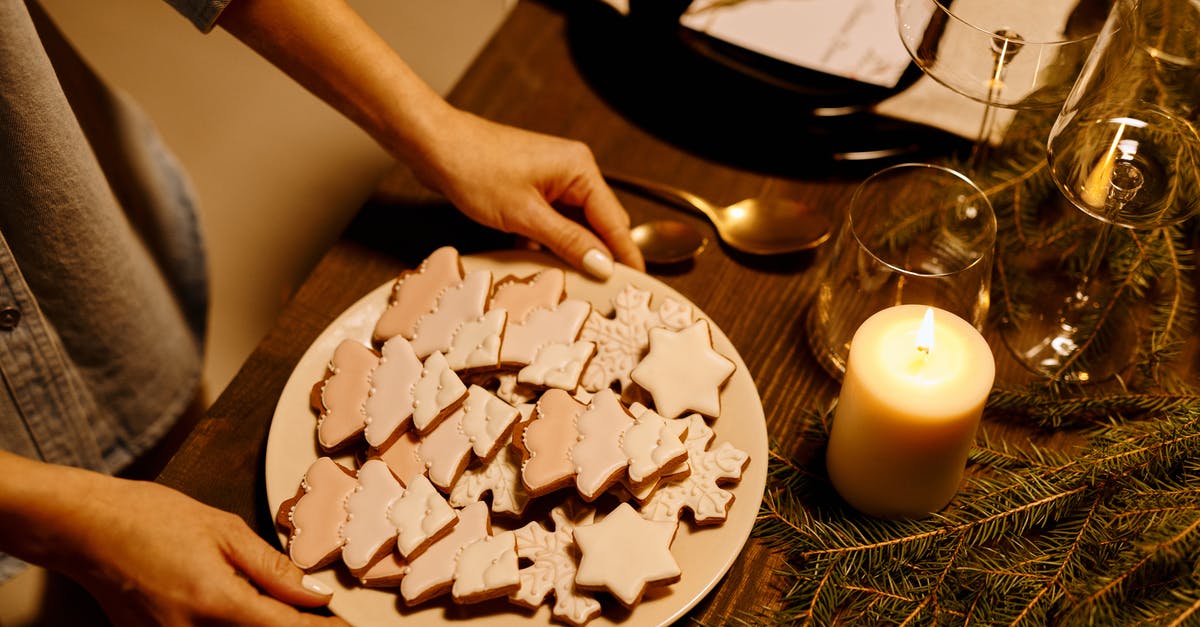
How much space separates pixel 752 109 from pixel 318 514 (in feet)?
2.24

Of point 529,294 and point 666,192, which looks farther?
point 666,192

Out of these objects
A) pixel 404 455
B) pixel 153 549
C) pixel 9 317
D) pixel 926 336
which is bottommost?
pixel 9 317

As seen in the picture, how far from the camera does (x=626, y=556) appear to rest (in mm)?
751

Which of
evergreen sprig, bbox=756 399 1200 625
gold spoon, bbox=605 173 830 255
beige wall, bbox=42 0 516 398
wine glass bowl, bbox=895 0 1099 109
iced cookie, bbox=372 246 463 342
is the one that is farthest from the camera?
beige wall, bbox=42 0 516 398

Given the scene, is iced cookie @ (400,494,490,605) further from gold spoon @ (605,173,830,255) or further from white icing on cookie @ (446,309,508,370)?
gold spoon @ (605,173,830,255)

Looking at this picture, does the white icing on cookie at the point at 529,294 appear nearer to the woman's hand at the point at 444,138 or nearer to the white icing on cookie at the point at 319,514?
the woman's hand at the point at 444,138

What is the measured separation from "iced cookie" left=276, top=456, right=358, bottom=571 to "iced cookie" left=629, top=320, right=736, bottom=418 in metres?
0.28

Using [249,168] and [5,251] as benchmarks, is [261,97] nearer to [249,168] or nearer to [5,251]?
[249,168]

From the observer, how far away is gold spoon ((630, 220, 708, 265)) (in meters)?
1.06

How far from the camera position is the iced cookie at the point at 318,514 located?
78 centimetres

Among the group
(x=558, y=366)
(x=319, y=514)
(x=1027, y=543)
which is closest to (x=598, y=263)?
(x=558, y=366)

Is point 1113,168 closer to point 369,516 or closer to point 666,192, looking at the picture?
point 666,192

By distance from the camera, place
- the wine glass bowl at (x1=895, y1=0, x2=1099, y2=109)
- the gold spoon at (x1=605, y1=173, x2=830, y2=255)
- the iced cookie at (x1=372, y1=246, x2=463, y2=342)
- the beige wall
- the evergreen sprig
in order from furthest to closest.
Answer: the beige wall
the gold spoon at (x1=605, y1=173, x2=830, y2=255)
the iced cookie at (x1=372, y1=246, x2=463, y2=342)
the wine glass bowl at (x1=895, y1=0, x2=1099, y2=109)
the evergreen sprig

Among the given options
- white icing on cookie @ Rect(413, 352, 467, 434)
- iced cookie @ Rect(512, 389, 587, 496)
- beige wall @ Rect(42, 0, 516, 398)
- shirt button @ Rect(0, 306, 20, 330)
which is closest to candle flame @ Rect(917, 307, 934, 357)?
iced cookie @ Rect(512, 389, 587, 496)
